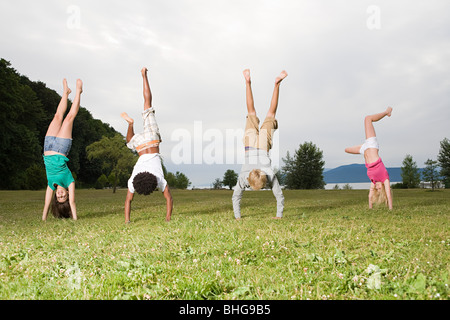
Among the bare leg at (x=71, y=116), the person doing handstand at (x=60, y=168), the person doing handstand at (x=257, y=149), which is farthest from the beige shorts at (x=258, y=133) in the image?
the bare leg at (x=71, y=116)

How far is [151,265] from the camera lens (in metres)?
4.22

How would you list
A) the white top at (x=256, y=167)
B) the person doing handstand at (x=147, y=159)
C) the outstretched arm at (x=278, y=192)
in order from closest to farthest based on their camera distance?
the person doing handstand at (x=147, y=159) < the white top at (x=256, y=167) < the outstretched arm at (x=278, y=192)

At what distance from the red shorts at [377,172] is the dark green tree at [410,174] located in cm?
4198

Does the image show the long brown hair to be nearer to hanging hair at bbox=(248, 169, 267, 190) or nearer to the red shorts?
hanging hair at bbox=(248, 169, 267, 190)

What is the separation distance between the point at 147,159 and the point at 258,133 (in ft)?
11.3

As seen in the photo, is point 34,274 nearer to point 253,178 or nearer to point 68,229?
point 68,229

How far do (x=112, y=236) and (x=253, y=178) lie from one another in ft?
12.6

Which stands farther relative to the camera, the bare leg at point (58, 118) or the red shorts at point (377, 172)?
the red shorts at point (377, 172)

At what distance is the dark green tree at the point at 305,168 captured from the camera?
65000 mm

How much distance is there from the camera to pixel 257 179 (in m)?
8.73

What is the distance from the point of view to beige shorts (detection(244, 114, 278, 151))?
968 centimetres

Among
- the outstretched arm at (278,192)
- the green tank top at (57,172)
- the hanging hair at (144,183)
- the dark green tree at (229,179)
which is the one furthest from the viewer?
the dark green tree at (229,179)

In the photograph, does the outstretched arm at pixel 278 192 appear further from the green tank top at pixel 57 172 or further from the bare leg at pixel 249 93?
the green tank top at pixel 57 172
